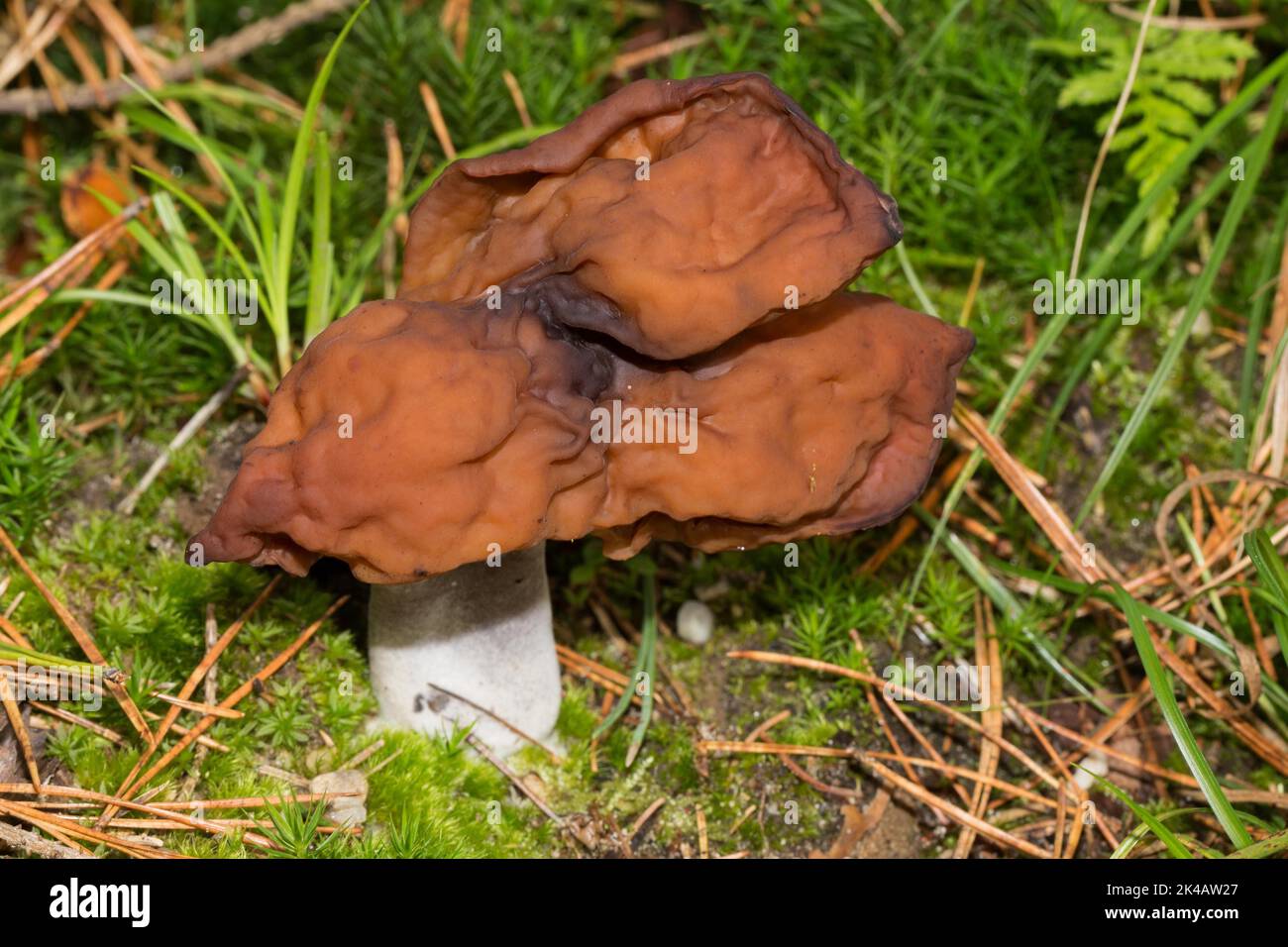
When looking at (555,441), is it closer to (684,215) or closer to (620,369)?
(620,369)

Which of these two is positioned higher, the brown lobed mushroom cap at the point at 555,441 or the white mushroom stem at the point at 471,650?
the brown lobed mushroom cap at the point at 555,441

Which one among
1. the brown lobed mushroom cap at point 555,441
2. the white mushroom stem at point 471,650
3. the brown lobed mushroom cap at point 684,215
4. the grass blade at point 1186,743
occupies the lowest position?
the grass blade at point 1186,743

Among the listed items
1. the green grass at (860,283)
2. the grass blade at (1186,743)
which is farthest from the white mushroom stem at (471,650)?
the grass blade at (1186,743)

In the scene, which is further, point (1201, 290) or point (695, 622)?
point (695, 622)

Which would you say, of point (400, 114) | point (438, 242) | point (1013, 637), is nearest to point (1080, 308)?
point (1013, 637)

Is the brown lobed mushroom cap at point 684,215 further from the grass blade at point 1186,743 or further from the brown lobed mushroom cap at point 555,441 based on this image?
the grass blade at point 1186,743

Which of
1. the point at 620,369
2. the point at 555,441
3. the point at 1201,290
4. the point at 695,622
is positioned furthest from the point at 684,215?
the point at 1201,290
